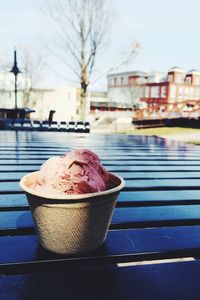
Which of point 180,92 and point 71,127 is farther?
point 180,92

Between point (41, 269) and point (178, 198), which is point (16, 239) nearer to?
point (41, 269)

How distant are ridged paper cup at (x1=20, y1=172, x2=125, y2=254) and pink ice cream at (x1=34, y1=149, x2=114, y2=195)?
7cm

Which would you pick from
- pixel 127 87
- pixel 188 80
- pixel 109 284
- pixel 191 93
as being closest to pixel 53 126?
pixel 109 284

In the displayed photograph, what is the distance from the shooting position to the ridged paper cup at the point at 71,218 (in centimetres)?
116

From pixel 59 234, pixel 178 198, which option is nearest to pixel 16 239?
pixel 59 234

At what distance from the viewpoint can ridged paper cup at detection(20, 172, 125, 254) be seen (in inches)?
45.5

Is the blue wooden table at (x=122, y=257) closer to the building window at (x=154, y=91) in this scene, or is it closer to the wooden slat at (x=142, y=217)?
the wooden slat at (x=142, y=217)

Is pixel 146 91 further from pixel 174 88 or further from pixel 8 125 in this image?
pixel 8 125

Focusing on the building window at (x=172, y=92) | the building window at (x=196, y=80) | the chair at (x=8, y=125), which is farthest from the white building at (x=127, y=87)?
the chair at (x=8, y=125)

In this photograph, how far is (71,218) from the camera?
1.19m

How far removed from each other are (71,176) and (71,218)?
18 cm

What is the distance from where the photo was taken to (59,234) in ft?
4.05

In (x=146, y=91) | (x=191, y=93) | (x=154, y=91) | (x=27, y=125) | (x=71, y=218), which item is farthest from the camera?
(x=191, y=93)

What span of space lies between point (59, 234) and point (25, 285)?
26cm
